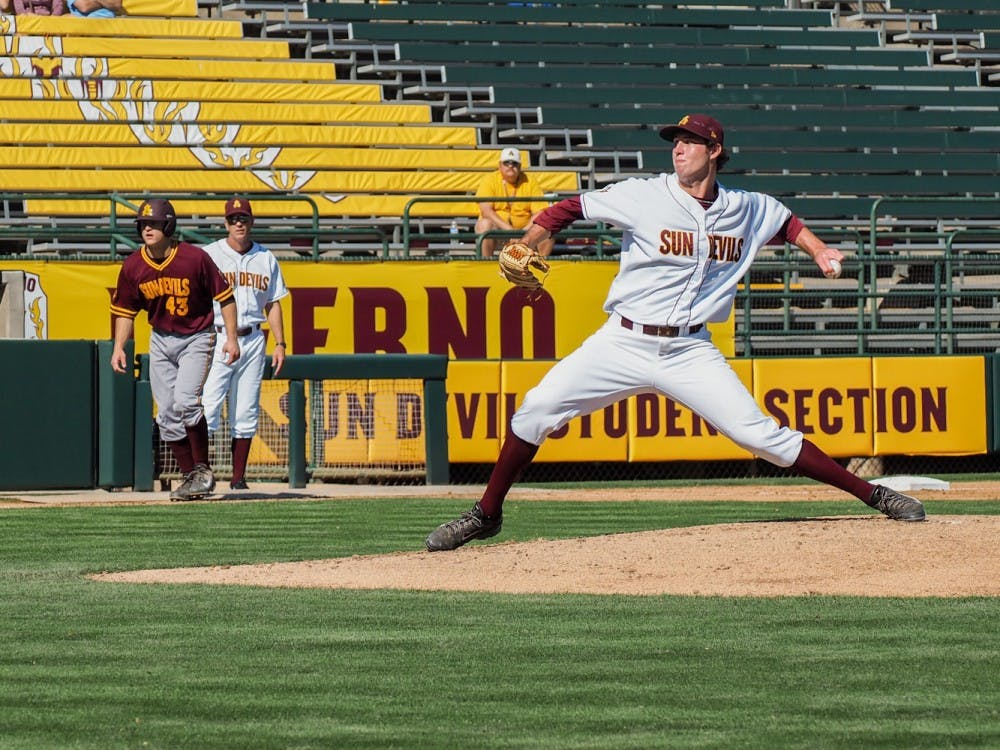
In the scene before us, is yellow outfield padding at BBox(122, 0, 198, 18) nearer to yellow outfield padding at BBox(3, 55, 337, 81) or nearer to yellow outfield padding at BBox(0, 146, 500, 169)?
yellow outfield padding at BBox(3, 55, 337, 81)

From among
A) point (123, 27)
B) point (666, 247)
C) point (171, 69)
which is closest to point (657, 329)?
point (666, 247)

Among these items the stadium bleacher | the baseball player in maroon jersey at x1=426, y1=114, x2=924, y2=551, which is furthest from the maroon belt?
the stadium bleacher

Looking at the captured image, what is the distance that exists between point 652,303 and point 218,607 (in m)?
2.51

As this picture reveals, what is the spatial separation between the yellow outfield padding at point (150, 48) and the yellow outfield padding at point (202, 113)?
922 millimetres

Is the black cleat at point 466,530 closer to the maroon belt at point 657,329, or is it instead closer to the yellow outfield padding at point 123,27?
the maroon belt at point 657,329

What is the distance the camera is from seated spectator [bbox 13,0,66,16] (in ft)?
78.0

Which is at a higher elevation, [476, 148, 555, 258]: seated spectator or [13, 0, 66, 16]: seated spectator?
[13, 0, 66, 16]: seated spectator

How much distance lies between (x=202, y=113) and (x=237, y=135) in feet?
2.35

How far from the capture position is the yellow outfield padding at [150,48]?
74.4 ft

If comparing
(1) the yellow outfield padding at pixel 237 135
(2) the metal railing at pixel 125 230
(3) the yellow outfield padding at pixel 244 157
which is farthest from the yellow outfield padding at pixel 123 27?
(2) the metal railing at pixel 125 230

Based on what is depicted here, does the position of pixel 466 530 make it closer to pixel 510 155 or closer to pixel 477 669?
pixel 477 669

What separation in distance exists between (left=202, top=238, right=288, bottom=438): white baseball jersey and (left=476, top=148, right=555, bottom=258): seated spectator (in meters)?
4.41

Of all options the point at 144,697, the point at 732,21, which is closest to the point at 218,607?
the point at 144,697

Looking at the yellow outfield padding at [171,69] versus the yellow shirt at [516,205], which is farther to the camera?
the yellow outfield padding at [171,69]
